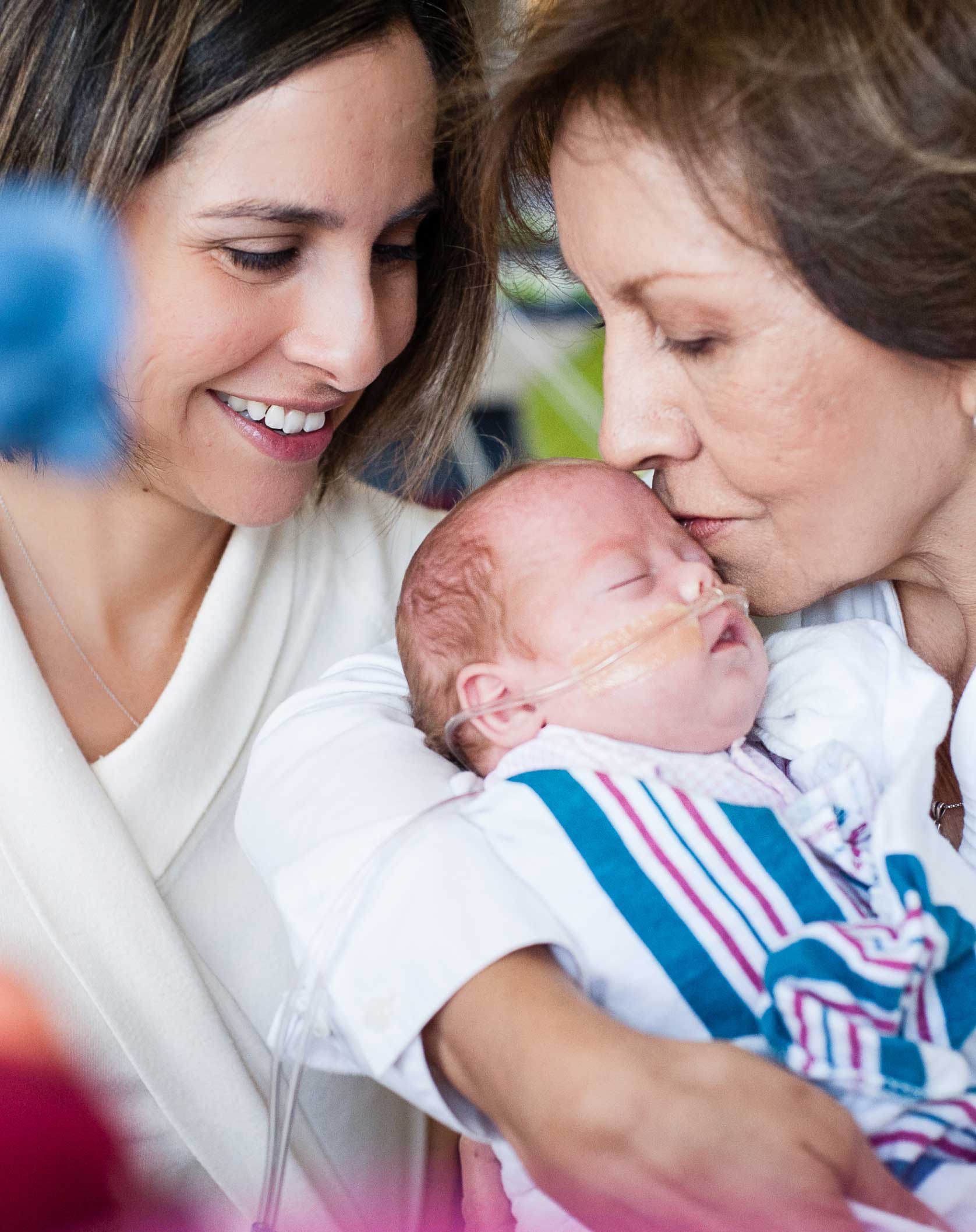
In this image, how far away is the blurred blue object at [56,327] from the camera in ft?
4.09

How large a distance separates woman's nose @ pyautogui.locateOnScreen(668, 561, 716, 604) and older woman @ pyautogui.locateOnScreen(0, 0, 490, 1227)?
1.43ft

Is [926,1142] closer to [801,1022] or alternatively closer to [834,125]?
[801,1022]

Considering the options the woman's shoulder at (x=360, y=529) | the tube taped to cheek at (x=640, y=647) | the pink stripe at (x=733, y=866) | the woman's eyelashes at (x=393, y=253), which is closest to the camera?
the pink stripe at (x=733, y=866)

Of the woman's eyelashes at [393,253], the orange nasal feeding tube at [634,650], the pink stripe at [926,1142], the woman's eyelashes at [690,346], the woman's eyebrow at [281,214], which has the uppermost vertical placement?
the woman's eyebrow at [281,214]

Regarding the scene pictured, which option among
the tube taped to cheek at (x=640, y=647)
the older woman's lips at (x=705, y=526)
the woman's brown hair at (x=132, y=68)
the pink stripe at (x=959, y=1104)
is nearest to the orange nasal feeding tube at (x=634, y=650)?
the tube taped to cheek at (x=640, y=647)

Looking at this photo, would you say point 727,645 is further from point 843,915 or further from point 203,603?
point 203,603

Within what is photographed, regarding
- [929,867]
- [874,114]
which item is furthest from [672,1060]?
[874,114]

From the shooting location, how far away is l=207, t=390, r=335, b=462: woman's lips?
56.1 inches

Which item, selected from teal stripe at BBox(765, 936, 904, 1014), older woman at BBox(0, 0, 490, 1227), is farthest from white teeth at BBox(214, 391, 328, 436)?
teal stripe at BBox(765, 936, 904, 1014)

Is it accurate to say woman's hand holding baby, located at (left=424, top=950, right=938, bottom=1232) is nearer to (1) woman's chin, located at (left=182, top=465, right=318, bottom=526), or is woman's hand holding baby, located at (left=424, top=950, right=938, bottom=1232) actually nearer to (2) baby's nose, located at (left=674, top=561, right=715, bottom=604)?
(2) baby's nose, located at (left=674, top=561, right=715, bottom=604)

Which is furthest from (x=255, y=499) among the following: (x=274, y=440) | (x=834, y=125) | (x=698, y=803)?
(x=834, y=125)

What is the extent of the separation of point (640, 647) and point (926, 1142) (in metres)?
0.46

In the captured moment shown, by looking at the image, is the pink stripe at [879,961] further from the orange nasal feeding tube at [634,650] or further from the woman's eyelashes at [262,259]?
the woman's eyelashes at [262,259]

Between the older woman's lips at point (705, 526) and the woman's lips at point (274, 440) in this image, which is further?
the woman's lips at point (274, 440)
